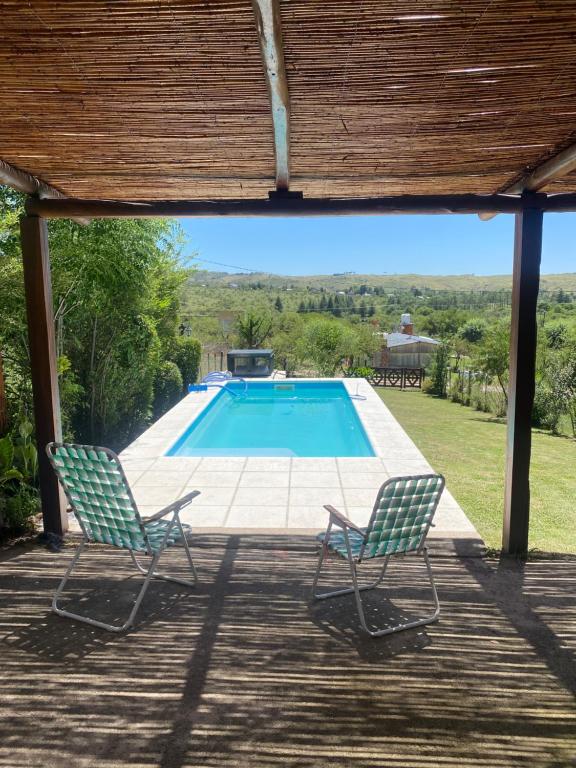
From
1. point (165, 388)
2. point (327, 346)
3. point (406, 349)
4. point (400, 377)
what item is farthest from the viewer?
point (406, 349)

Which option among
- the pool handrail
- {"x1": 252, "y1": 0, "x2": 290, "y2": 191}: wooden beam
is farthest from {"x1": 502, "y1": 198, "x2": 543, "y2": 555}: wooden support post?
the pool handrail

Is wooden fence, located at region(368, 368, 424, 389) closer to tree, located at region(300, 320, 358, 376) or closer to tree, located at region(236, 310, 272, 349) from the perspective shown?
tree, located at region(300, 320, 358, 376)

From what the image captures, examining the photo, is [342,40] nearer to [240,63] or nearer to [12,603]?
[240,63]

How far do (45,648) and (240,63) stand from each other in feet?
9.81

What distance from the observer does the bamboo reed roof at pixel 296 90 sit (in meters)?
2.03

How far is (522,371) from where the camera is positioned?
156 inches

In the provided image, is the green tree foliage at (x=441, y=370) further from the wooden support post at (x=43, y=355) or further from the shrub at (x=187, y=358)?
the wooden support post at (x=43, y=355)

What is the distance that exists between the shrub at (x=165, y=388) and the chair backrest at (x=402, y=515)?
785 cm

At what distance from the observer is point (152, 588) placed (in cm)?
352

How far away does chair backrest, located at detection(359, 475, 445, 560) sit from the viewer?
3.06 meters

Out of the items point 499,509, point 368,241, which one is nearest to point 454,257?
point 368,241

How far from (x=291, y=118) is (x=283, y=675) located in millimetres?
2772

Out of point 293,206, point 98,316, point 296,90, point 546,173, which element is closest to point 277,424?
point 98,316

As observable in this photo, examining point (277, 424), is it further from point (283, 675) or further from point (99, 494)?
point (283, 675)
